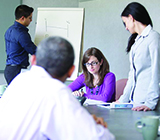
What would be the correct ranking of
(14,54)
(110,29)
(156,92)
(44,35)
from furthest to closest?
(110,29) → (44,35) → (14,54) → (156,92)

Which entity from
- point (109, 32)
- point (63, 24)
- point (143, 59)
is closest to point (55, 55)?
point (143, 59)

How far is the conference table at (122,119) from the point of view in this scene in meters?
1.23

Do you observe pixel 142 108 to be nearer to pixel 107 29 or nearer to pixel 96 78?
pixel 96 78

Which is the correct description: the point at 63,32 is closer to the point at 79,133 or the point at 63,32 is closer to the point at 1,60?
the point at 1,60

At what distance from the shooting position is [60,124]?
2.86 feet

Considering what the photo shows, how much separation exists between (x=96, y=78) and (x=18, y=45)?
3.93 ft

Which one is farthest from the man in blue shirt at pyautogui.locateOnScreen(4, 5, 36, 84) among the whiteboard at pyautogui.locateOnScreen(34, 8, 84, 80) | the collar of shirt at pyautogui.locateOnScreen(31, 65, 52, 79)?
the collar of shirt at pyautogui.locateOnScreen(31, 65, 52, 79)

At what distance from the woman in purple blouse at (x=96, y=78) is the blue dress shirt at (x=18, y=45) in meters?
0.88

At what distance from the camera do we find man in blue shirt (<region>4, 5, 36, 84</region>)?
11.0ft

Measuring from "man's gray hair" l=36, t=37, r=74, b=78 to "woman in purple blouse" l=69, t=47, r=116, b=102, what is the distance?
163 cm

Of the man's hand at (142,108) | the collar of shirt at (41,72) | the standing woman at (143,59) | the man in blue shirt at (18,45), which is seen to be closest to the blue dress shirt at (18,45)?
the man in blue shirt at (18,45)

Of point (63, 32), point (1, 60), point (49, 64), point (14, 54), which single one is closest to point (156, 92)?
point (49, 64)

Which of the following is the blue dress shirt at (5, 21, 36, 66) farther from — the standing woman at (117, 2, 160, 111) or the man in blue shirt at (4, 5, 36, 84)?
the standing woman at (117, 2, 160, 111)

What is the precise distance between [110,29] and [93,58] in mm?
1639
